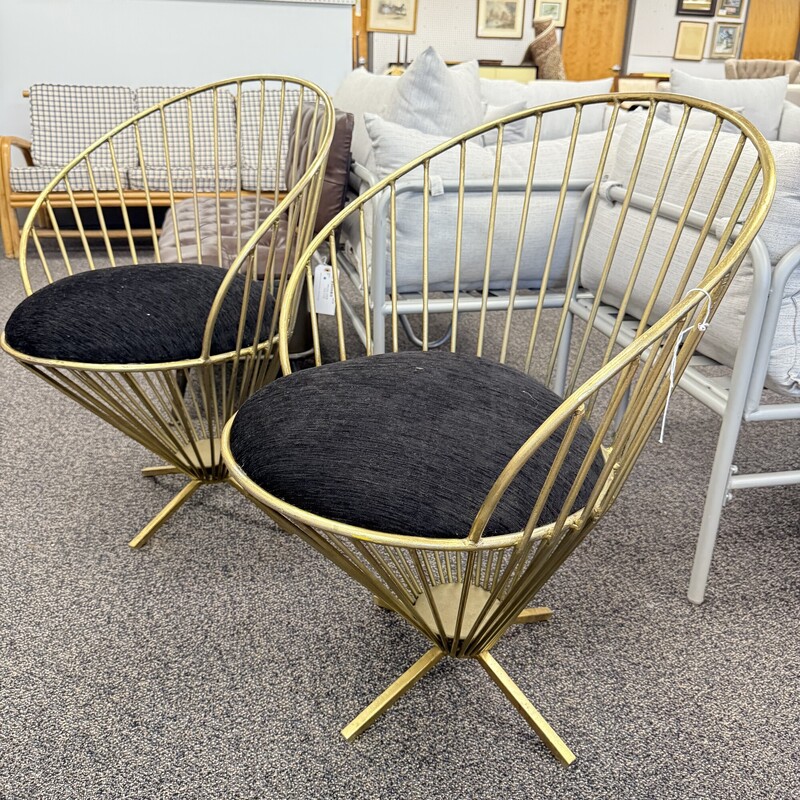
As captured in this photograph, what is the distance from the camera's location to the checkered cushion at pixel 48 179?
3852mm

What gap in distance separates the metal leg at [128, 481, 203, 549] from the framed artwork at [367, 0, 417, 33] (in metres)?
6.46

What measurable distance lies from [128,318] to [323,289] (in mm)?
501

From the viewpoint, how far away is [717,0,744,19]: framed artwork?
7.83 m

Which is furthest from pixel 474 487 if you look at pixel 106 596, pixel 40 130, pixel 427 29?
pixel 427 29

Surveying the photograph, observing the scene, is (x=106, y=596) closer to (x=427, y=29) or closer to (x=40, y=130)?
(x=40, y=130)

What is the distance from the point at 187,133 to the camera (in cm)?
425

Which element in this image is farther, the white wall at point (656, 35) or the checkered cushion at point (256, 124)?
the white wall at point (656, 35)

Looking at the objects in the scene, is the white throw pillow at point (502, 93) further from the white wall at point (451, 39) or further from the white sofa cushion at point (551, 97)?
the white wall at point (451, 39)

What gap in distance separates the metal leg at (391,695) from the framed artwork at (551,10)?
7583 mm

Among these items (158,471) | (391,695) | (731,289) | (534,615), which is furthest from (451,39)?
(391,695)

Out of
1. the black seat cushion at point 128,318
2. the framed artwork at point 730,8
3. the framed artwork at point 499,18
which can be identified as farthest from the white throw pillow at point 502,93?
the framed artwork at point 730,8

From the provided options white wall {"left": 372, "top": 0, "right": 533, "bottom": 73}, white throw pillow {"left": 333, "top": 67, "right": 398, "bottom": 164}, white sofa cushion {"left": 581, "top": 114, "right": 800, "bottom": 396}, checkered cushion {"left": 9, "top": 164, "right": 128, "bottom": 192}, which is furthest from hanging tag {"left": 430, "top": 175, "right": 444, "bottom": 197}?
white wall {"left": 372, "top": 0, "right": 533, "bottom": 73}

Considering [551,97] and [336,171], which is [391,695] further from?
[551,97]

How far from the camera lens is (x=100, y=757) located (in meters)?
1.12
